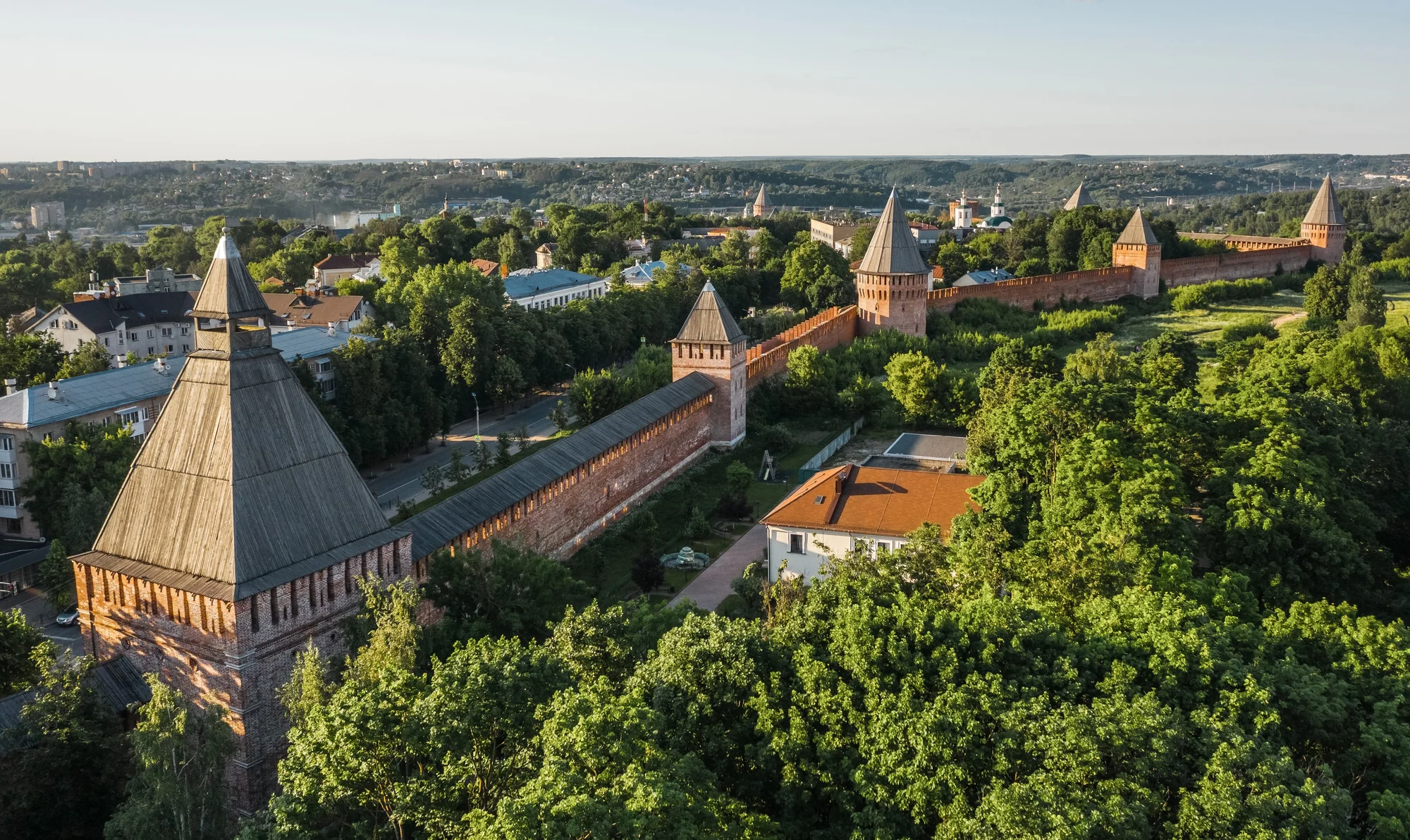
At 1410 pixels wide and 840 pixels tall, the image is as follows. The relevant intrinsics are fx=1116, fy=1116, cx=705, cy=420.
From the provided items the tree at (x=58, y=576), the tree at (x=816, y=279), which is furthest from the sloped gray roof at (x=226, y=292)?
the tree at (x=816, y=279)

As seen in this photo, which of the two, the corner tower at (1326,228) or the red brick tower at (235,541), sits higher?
the corner tower at (1326,228)

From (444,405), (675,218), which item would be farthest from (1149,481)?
(675,218)

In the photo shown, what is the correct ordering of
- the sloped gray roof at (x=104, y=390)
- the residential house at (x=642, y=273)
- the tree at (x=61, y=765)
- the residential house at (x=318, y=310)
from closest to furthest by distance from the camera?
the tree at (x=61, y=765) < the sloped gray roof at (x=104, y=390) < the residential house at (x=318, y=310) < the residential house at (x=642, y=273)

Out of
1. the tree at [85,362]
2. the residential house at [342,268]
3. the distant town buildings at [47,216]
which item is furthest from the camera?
the distant town buildings at [47,216]

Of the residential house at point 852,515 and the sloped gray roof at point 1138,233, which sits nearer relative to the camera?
the residential house at point 852,515

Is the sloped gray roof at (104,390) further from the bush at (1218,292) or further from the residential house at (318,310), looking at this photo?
the bush at (1218,292)

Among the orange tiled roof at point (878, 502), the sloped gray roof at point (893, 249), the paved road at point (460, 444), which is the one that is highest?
the sloped gray roof at point (893, 249)

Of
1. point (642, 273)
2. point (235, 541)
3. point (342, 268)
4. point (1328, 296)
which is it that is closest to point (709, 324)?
point (235, 541)
